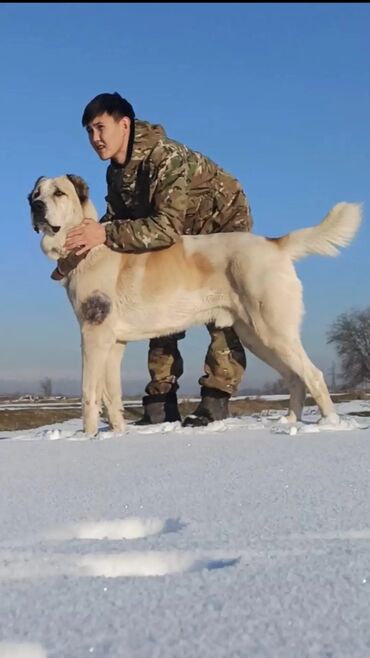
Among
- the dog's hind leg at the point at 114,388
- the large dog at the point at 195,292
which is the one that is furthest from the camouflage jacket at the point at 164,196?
the dog's hind leg at the point at 114,388

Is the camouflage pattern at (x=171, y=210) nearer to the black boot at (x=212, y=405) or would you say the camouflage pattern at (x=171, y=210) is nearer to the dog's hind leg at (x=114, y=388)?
the black boot at (x=212, y=405)

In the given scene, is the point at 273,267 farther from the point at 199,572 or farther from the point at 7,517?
the point at 199,572

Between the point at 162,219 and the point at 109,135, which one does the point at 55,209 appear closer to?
the point at 109,135

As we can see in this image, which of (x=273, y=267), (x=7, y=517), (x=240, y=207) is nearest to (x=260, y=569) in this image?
(x=7, y=517)

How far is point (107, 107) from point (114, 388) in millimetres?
1838

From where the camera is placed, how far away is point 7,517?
5.49 ft

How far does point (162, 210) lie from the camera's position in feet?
14.2

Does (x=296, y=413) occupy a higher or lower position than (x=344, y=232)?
lower

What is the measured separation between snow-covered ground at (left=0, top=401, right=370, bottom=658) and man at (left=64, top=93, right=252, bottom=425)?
6.96ft

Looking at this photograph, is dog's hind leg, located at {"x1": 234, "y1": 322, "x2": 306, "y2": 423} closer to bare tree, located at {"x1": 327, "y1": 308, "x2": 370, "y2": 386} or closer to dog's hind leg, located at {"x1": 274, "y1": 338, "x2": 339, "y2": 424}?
dog's hind leg, located at {"x1": 274, "y1": 338, "x2": 339, "y2": 424}

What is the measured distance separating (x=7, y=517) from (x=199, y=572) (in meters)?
0.73

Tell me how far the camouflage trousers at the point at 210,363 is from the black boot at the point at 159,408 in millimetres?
39

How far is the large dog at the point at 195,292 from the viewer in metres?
4.16

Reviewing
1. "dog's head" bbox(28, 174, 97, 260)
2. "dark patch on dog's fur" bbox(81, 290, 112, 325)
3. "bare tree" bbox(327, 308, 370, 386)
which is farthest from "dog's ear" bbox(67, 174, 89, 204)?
"bare tree" bbox(327, 308, 370, 386)
